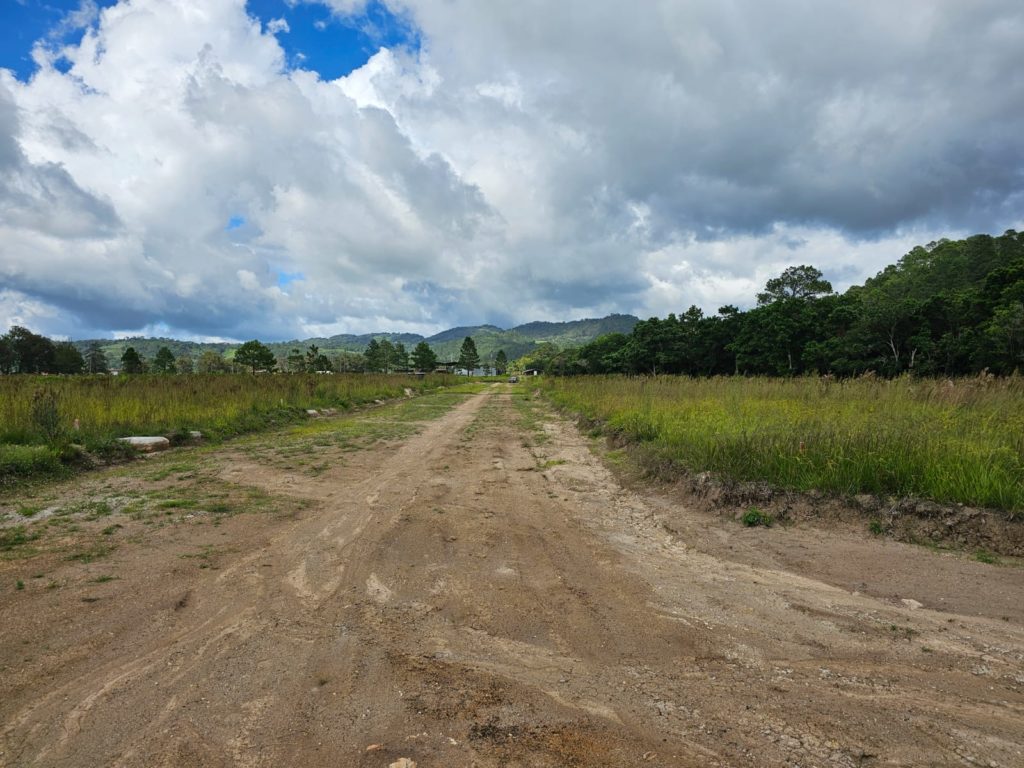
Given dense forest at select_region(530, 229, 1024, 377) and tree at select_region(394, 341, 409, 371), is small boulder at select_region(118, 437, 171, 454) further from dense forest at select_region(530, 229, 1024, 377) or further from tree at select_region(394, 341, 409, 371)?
tree at select_region(394, 341, 409, 371)

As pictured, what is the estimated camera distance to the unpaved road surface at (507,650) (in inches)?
88.2

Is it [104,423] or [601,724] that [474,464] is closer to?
[601,724]

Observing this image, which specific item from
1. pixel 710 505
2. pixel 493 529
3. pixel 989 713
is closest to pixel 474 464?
pixel 493 529

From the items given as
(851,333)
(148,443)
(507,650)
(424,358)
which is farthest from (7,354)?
(851,333)

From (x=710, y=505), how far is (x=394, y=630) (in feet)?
14.3

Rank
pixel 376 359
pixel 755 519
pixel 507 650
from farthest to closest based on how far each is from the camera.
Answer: pixel 376 359 < pixel 755 519 < pixel 507 650

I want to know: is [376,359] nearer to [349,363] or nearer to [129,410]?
[349,363]

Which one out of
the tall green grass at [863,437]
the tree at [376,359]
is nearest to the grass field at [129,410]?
the tall green grass at [863,437]

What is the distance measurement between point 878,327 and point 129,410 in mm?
37820

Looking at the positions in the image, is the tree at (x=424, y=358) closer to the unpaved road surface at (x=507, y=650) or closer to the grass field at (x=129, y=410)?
the grass field at (x=129, y=410)

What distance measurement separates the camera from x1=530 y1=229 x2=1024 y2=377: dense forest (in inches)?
1019

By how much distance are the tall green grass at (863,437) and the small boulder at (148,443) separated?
948 centimetres

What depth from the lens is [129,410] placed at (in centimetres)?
1109

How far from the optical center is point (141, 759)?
83.8 inches
